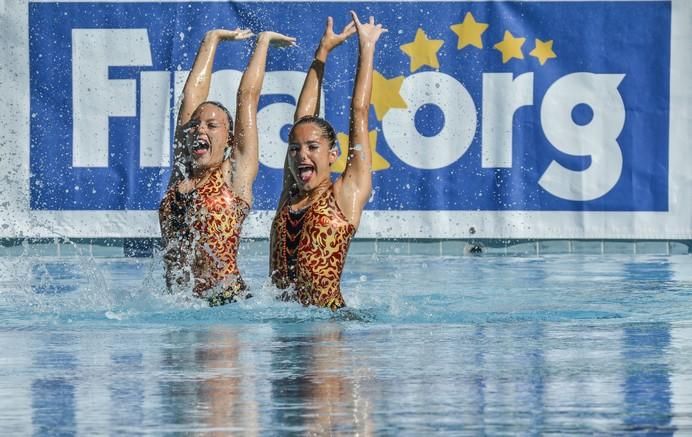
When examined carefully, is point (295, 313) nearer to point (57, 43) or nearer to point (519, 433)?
point (519, 433)

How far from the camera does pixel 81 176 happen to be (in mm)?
13484

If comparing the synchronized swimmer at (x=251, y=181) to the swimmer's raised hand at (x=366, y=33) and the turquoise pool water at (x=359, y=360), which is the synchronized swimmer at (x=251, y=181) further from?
the turquoise pool water at (x=359, y=360)

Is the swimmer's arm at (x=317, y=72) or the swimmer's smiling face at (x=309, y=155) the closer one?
the swimmer's smiling face at (x=309, y=155)

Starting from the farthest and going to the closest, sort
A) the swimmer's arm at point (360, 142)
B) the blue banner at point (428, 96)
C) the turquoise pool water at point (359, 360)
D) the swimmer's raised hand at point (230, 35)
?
1. the blue banner at point (428, 96)
2. the swimmer's raised hand at point (230, 35)
3. the swimmer's arm at point (360, 142)
4. the turquoise pool water at point (359, 360)

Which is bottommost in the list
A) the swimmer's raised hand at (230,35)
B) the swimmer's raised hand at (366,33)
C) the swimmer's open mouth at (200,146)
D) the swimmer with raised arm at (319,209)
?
the swimmer with raised arm at (319,209)

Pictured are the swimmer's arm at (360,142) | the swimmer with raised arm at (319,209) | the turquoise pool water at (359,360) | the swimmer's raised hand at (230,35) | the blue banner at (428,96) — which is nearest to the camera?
the turquoise pool water at (359,360)

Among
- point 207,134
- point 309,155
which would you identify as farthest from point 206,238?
point 309,155

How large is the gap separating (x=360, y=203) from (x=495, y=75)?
5.09m

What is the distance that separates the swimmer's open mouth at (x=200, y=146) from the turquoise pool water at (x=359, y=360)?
76 centimetres

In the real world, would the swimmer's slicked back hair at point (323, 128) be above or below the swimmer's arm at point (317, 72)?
below

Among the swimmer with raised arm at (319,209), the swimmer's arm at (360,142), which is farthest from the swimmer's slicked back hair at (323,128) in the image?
the swimmer's arm at (360,142)

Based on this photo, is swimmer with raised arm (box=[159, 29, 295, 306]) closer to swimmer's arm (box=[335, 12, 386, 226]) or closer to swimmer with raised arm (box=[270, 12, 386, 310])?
swimmer with raised arm (box=[270, 12, 386, 310])

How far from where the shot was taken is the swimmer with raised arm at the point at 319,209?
852 centimetres

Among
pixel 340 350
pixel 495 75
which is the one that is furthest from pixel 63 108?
pixel 340 350
